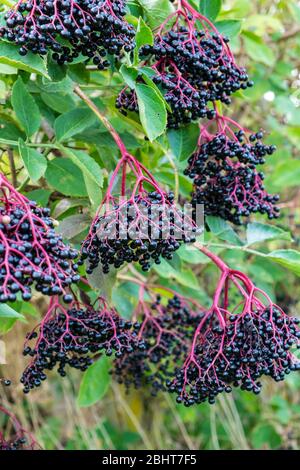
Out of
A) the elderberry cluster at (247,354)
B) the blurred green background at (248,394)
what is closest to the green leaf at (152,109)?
the elderberry cluster at (247,354)

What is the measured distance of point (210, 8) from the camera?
152 cm

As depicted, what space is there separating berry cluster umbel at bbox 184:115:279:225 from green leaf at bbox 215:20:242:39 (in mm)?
273

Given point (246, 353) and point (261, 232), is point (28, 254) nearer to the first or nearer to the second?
point (246, 353)

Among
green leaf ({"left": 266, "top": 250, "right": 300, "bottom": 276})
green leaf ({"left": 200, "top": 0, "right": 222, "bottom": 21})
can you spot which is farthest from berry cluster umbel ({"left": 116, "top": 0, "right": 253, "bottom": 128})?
green leaf ({"left": 266, "top": 250, "right": 300, "bottom": 276})

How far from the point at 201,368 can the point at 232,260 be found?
1284 millimetres

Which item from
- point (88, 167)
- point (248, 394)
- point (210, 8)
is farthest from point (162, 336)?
point (248, 394)

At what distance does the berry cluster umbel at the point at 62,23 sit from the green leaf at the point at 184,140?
39 cm

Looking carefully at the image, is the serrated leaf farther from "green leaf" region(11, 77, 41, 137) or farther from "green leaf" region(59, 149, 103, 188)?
"green leaf" region(11, 77, 41, 137)

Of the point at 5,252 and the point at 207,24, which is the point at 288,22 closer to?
the point at 207,24

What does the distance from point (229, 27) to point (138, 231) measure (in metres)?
0.78

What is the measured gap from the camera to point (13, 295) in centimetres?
90

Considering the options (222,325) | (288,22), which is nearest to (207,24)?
(222,325)

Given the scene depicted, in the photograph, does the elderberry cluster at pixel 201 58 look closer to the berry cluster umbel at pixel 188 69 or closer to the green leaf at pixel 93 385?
the berry cluster umbel at pixel 188 69

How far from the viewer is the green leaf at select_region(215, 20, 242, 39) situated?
1.56 m
